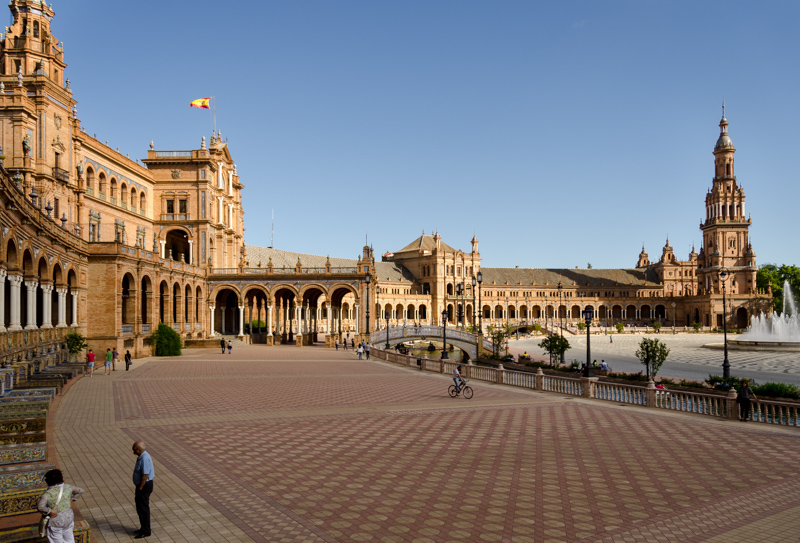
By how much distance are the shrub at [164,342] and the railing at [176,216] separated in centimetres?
1836

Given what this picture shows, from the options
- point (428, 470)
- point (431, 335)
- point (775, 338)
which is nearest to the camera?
point (428, 470)

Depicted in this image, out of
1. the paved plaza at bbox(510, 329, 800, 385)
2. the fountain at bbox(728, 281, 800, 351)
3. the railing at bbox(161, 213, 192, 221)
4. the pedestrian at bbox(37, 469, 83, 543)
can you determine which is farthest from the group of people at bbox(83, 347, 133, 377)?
the fountain at bbox(728, 281, 800, 351)

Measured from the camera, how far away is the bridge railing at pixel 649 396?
1865 cm

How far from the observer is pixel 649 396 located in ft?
71.4

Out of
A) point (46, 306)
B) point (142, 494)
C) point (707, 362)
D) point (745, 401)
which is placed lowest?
point (707, 362)

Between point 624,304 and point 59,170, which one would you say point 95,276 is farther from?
point 624,304

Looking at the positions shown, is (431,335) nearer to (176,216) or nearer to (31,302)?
(176,216)

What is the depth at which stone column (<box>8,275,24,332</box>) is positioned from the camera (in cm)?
2545

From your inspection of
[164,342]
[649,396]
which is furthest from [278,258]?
[649,396]

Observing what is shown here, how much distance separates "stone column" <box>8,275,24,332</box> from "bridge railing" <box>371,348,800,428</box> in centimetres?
2072

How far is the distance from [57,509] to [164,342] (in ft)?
141

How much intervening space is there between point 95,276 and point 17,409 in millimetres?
30966

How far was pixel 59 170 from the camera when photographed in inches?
1686

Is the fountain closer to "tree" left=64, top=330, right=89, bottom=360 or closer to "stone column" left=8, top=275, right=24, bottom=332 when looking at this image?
"tree" left=64, top=330, right=89, bottom=360
